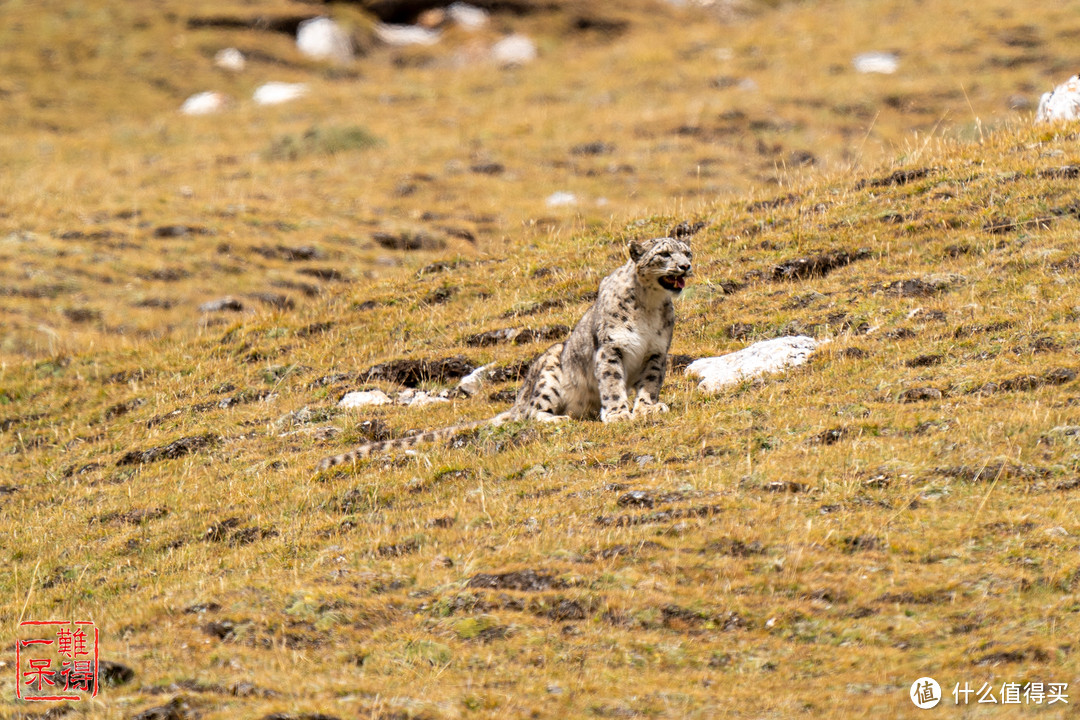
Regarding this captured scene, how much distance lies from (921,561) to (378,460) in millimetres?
7146

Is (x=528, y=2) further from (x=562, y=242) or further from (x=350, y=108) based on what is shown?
(x=562, y=242)

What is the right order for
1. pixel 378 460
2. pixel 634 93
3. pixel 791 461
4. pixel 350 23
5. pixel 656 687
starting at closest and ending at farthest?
pixel 656 687 → pixel 791 461 → pixel 378 460 → pixel 634 93 → pixel 350 23

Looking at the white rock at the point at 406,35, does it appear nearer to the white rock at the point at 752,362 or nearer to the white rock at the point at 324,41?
the white rock at the point at 324,41

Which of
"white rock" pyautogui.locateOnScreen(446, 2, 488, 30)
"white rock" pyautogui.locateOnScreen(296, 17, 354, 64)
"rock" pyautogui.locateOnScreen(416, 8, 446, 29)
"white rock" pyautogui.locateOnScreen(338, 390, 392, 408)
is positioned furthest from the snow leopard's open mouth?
"rock" pyautogui.locateOnScreen(416, 8, 446, 29)

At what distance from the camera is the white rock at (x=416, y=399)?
1767 centimetres

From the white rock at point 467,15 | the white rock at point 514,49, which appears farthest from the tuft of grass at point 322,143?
the white rock at point 467,15

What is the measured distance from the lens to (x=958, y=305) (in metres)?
16.6

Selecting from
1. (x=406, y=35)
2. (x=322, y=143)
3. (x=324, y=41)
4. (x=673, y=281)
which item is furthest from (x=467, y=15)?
(x=673, y=281)

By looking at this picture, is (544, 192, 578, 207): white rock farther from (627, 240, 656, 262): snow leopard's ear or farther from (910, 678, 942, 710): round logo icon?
(910, 678, 942, 710): round logo icon

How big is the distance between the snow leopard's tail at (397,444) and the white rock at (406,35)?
4805 cm

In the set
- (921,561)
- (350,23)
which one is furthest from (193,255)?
(350,23)

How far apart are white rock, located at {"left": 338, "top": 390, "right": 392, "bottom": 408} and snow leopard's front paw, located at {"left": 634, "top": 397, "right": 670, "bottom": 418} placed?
15.7 feet

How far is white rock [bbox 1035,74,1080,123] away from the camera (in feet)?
78.4

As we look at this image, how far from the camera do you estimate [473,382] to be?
18188 millimetres
